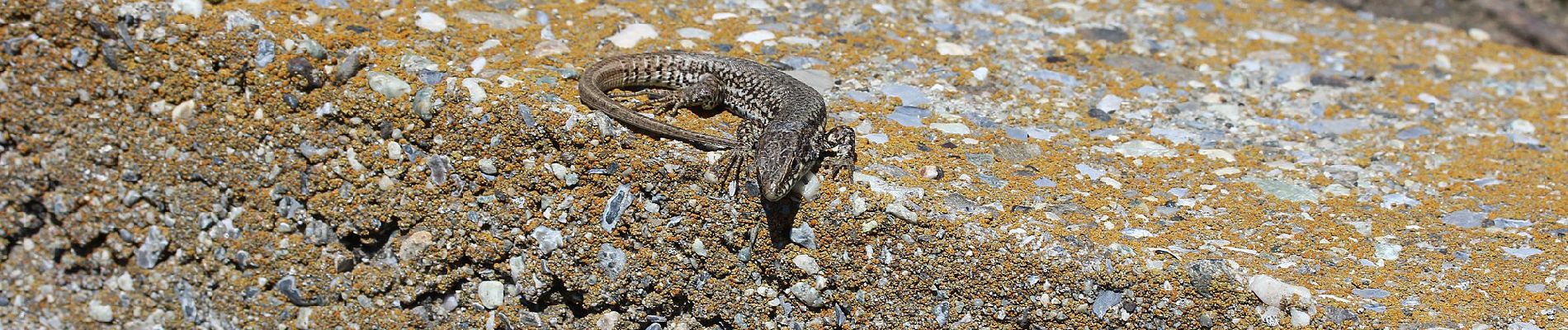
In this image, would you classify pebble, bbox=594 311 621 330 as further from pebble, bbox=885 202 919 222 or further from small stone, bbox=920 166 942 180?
small stone, bbox=920 166 942 180

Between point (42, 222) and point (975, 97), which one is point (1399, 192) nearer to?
point (975, 97)

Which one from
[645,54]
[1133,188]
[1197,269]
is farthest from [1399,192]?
[645,54]

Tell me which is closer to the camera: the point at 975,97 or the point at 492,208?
the point at 492,208

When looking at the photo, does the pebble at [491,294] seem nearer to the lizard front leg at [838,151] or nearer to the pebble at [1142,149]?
the lizard front leg at [838,151]

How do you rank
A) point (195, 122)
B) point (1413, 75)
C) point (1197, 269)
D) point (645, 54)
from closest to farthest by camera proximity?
point (1197, 269) → point (195, 122) → point (645, 54) → point (1413, 75)

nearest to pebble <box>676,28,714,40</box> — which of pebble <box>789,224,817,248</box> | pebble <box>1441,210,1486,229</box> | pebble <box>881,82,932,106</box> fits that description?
pebble <box>881,82,932,106</box>

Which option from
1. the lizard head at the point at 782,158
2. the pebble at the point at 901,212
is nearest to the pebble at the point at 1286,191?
the pebble at the point at 901,212

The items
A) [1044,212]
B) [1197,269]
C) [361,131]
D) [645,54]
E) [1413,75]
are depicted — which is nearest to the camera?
[1197,269]
